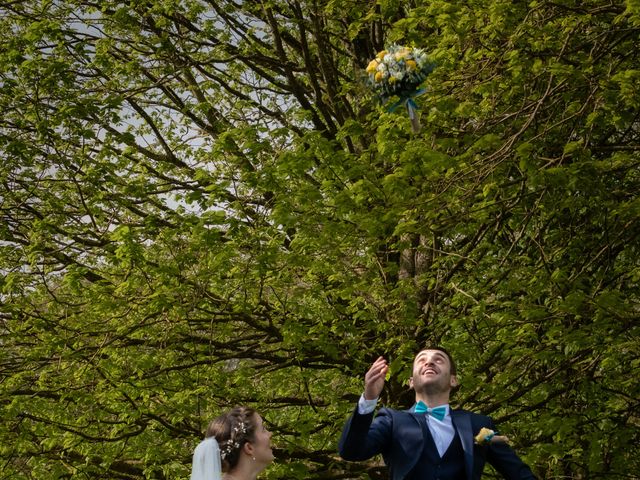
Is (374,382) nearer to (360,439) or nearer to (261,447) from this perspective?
(360,439)

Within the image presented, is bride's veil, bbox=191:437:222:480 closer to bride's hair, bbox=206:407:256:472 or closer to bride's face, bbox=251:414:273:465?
bride's hair, bbox=206:407:256:472

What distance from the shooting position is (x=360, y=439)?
411cm

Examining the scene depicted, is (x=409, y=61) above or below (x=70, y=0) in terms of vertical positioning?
below

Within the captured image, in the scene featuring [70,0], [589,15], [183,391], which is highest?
[70,0]

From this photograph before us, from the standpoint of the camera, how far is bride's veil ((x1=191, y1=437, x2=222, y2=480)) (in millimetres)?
4102

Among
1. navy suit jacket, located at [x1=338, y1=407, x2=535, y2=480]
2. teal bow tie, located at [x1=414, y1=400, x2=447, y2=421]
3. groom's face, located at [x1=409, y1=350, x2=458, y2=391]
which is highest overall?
groom's face, located at [x1=409, y1=350, x2=458, y2=391]

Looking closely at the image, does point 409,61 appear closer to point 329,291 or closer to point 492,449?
point 492,449

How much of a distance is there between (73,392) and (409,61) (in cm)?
521

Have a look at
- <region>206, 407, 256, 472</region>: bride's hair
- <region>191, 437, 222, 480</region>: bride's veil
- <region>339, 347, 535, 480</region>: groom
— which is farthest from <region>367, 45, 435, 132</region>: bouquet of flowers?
<region>191, 437, 222, 480</region>: bride's veil

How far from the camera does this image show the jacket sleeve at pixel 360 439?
4.06 meters

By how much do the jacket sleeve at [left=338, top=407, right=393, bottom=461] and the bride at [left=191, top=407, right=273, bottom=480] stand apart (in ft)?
1.48

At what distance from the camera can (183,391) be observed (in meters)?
8.46

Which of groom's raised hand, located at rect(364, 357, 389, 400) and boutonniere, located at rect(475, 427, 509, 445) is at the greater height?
groom's raised hand, located at rect(364, 357, 389, 400)

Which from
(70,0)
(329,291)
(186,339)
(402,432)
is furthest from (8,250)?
(402,432)
